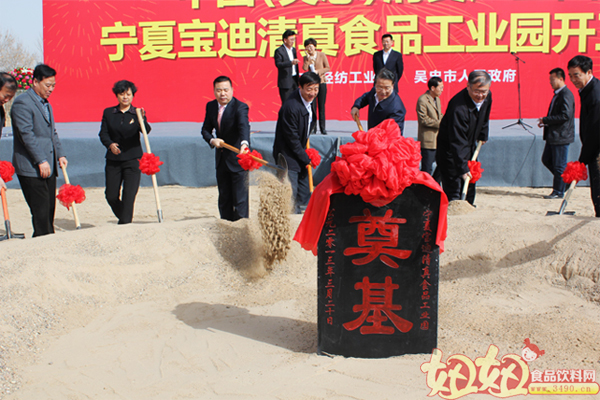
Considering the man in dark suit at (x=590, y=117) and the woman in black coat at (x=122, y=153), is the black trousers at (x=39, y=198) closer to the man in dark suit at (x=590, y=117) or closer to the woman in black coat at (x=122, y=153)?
the woman in black coat at (x=122, y=153)

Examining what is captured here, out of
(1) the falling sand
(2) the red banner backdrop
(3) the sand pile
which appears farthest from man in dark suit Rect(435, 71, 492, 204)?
(2) the red banner backdrop

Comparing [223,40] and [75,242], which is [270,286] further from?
[223,40]

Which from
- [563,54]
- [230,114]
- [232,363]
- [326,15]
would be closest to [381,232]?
[232,363]

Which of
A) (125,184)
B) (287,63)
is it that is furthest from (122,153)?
(287,63)

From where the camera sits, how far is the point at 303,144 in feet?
15.8

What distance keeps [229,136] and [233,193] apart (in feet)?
1.70

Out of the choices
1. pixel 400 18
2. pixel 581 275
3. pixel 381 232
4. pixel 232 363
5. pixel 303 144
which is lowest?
pixel 232 363

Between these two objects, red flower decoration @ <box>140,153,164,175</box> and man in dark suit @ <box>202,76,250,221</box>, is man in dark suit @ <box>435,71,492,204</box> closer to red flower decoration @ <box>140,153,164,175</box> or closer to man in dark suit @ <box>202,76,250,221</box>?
man in dark suit @ <box>202,76,250,221</box>

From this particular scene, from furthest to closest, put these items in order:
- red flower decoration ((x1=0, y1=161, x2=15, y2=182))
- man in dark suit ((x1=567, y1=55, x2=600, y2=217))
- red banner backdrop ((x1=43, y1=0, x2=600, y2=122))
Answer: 1. red banner backdrop ((x1=43, y1=0, x2=600, y2=122))
2. red flower decoration ((x1=0, y1=161, x2=15, y2=182))
3. man in dark suit ((x1=567, y1=55, x2=600, y2=217))

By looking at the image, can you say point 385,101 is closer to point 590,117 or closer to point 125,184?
point 590,117

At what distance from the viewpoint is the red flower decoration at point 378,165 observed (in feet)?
7.58

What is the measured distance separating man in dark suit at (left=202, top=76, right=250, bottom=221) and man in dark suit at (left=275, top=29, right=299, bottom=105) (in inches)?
114

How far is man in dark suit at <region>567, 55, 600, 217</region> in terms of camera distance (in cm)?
420

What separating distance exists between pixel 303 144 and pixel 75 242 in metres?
2.18
